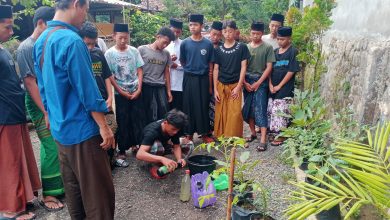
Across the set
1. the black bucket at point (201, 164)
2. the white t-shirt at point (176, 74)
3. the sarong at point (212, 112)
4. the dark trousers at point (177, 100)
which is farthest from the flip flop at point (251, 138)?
the black bucket at point (201, 164)

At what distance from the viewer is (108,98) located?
4.04 m

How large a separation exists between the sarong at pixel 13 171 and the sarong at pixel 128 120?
1.43 meters

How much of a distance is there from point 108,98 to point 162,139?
868mm

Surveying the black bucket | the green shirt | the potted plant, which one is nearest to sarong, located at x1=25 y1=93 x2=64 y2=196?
the black bucket

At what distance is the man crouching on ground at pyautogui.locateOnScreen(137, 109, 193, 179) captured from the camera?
355 cm

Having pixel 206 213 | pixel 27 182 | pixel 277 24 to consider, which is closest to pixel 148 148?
pixel 206 213

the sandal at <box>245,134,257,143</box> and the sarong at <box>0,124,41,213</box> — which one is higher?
the sarong at <box>0,124,41,213</box>

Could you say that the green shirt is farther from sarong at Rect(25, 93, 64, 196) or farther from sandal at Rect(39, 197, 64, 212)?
sandal at Rect(39, 197, 64, 212)

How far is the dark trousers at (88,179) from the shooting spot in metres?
2.42

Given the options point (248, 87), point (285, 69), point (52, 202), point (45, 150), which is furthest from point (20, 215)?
point (285, 69)

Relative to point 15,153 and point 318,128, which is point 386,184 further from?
point 15,153

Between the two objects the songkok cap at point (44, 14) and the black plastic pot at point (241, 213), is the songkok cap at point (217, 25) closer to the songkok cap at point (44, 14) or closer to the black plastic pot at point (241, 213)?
the songkok cap at point (44, 14)

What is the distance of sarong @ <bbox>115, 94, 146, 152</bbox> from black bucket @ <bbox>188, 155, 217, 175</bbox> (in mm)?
1050

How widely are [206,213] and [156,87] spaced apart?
209cm
